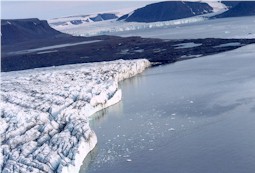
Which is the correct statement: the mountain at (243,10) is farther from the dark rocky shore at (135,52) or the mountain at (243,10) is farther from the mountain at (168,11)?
the dark rocky shore at (135,52)

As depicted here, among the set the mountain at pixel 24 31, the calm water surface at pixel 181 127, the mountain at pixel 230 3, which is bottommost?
the calm water surface at pixel 181 127

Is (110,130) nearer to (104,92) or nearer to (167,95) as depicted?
(104,92)

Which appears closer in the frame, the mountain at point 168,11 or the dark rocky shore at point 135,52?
the dark rocky shore at point 135,52

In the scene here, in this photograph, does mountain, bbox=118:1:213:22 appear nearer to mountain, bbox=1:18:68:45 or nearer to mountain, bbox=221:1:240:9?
mountain, bbox=221:1:240:9

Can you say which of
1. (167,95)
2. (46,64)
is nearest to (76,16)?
(46,64)

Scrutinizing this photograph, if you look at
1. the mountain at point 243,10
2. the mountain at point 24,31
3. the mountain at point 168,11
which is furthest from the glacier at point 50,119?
the mountain at point 168,11

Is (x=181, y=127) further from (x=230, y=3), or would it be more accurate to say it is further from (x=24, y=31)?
(x=230, y=3)
